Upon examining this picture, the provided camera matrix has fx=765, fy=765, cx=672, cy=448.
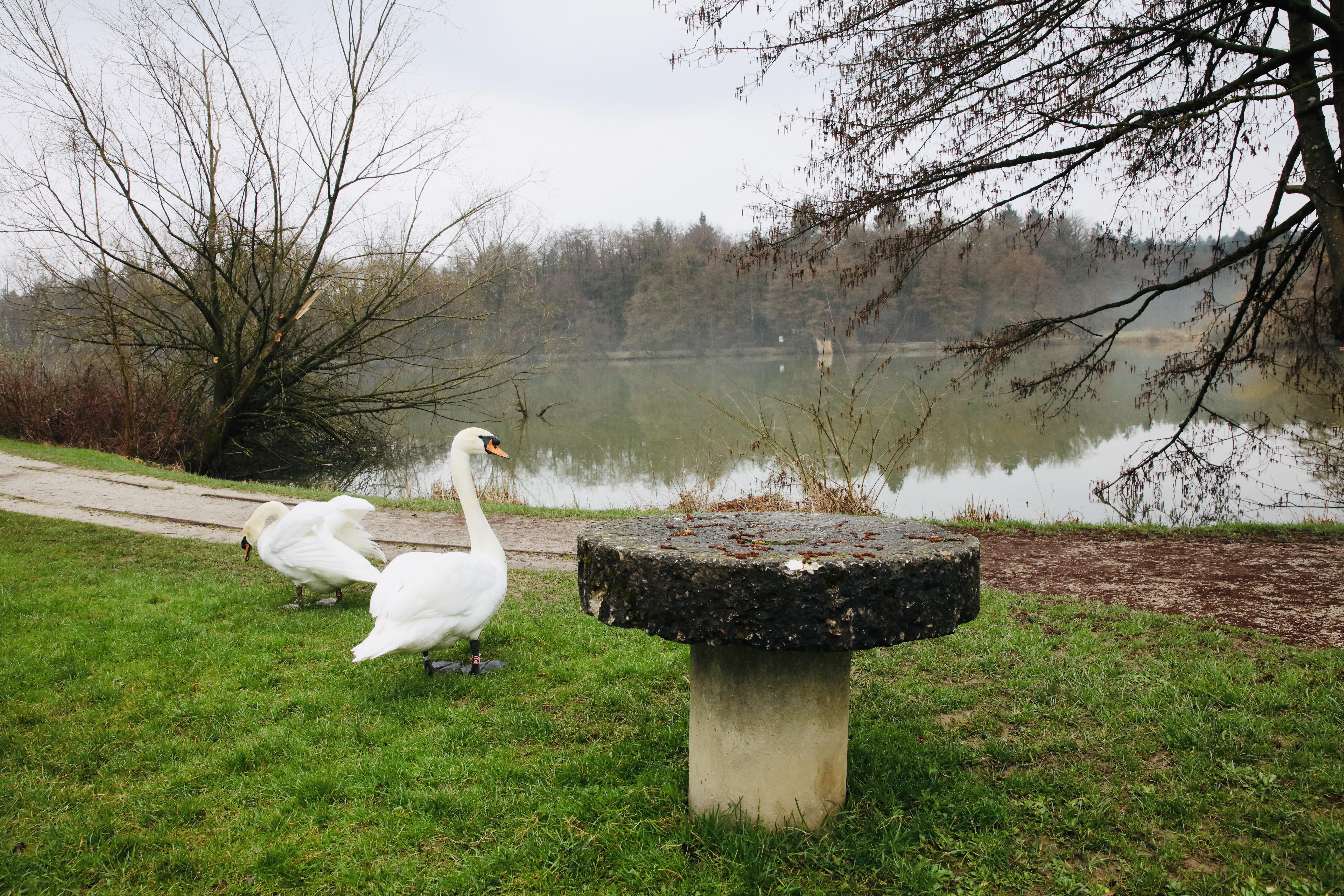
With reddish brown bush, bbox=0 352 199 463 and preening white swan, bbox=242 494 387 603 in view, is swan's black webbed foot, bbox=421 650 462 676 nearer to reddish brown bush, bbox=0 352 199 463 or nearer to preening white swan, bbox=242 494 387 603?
preening white swan, bbox=242 494 387 603

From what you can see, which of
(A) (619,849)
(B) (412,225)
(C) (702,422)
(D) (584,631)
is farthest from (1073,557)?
(C) (702,422)

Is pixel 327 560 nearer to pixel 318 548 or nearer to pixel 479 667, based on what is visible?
pixel 318 548

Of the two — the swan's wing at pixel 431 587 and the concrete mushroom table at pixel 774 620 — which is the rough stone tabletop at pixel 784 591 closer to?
the concrete mushroom table at pixel 774 620

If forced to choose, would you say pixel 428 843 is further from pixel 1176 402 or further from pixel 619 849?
pixel 1176 402

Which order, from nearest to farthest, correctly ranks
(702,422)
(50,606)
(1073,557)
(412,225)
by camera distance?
1. (50,606)
2. (1073,557)
3. (412,225)
4. (702,422)

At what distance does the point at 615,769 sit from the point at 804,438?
15387 millimetres

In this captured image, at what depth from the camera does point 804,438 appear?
59.2 ft

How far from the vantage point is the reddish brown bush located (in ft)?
54.8

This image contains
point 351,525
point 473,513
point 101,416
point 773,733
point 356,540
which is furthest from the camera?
point 101,416

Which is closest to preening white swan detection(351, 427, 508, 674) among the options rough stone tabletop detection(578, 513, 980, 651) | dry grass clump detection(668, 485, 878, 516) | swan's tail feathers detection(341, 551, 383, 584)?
swan's tail feathers detection(341, 551, 383, 584)

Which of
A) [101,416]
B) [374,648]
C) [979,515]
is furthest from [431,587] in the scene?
[101,416]

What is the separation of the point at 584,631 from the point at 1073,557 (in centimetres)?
510

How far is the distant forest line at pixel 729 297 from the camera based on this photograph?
3234cm

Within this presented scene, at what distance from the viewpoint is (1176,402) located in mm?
24812
